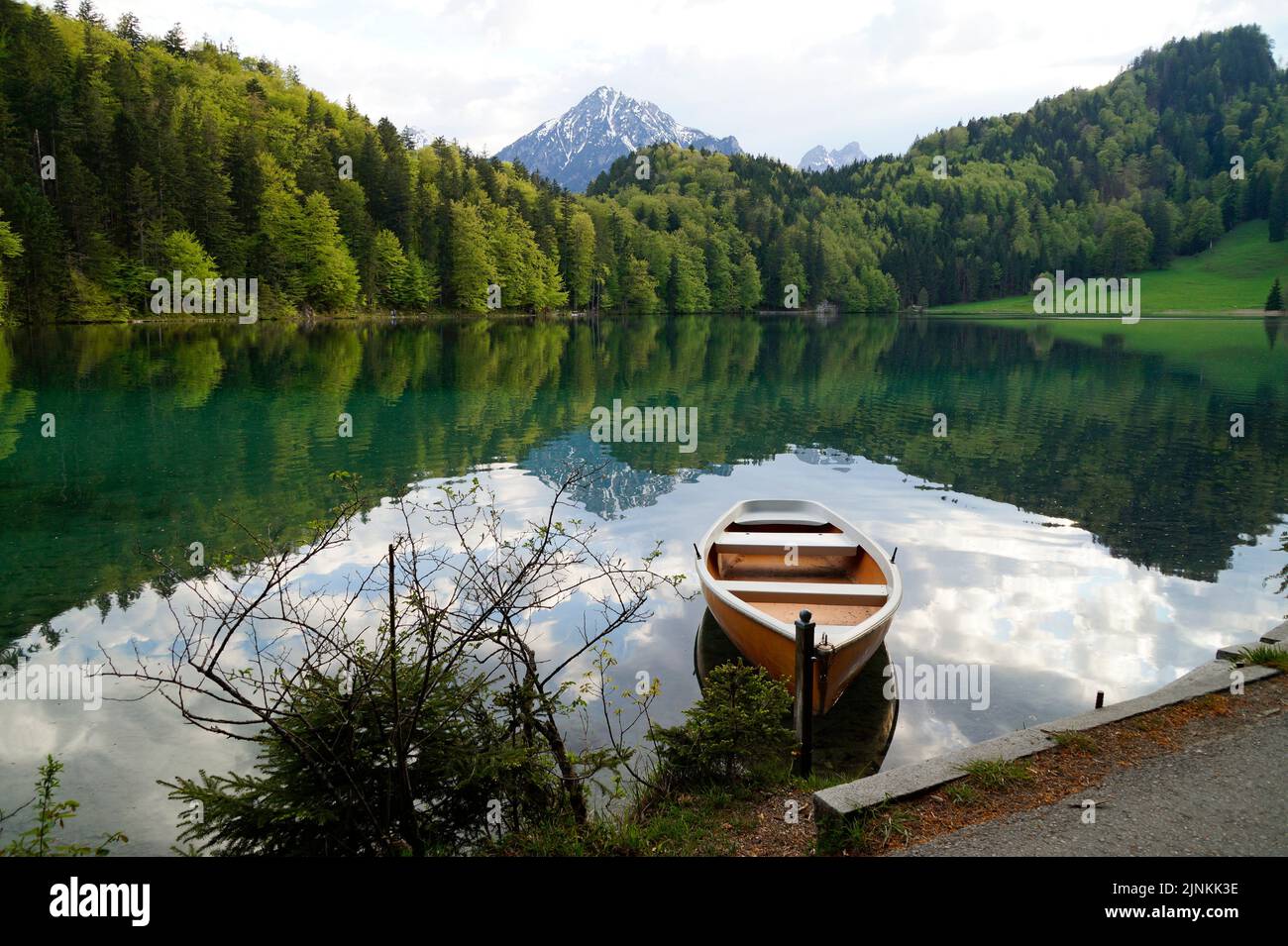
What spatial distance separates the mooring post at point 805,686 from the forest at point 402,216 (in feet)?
210

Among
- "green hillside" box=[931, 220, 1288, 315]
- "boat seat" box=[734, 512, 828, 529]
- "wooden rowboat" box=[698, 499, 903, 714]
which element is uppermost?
"green hillside" box=[931, 220, 1288, 315]

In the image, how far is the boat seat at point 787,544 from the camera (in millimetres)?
12852

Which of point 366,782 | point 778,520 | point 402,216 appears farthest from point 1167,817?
point 402,216

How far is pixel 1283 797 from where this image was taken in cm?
559

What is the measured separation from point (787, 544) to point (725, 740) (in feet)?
19.8

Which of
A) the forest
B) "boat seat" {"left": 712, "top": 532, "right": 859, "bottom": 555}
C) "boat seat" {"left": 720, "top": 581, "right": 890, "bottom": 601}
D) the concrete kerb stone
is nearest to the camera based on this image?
the concrete kerb stone

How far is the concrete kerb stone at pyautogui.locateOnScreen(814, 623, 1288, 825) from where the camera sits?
18.1ft

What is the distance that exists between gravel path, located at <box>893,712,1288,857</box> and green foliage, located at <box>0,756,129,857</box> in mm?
4921

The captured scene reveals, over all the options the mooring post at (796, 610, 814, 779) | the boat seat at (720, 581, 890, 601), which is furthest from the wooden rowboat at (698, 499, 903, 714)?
the mooring post at (796, 610, 814, 779)

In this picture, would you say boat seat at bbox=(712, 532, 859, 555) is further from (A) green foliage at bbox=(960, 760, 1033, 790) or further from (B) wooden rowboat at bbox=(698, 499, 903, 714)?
(A) green foliage at bbox=(960, 760, 1033, 790)

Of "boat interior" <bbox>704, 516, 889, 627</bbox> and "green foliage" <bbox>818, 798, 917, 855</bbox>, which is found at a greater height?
"boat interior" <bbox>704, 516, 889, 627</bbox>

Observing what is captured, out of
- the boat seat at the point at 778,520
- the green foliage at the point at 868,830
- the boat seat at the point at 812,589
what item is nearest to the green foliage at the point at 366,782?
the green foliage at the point at 868,830

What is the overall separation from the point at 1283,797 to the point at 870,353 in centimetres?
6021
